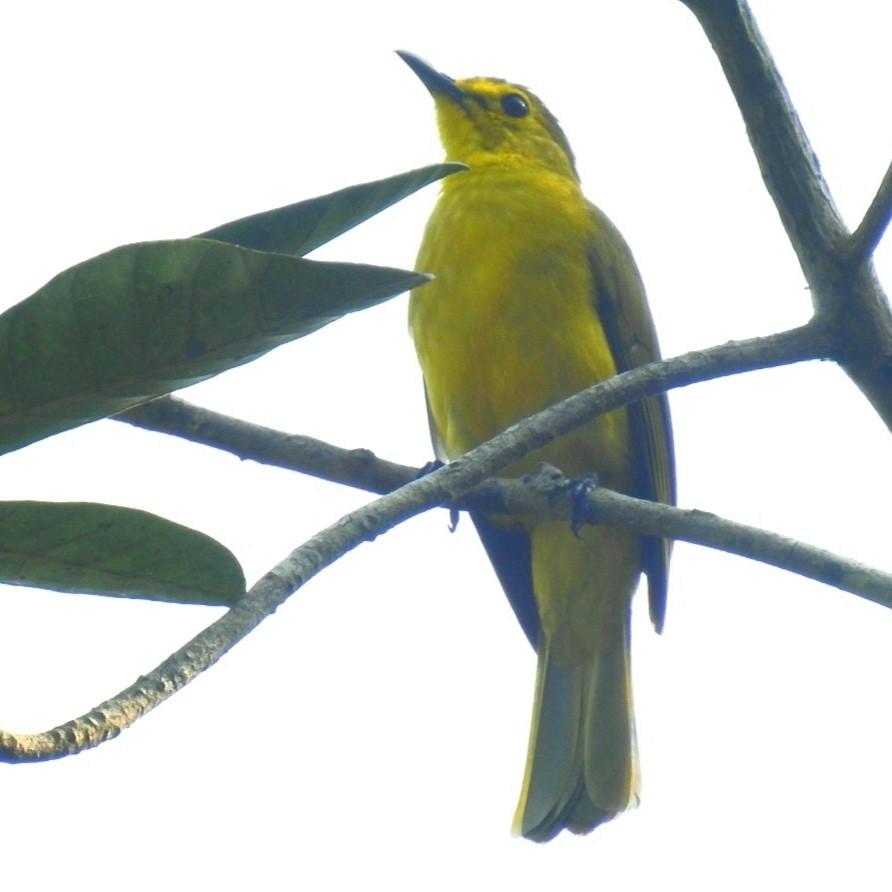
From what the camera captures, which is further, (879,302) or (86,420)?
(879,302)

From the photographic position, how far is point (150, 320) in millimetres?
1733

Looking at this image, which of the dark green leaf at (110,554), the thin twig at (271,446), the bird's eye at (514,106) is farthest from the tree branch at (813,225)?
the bird's eye at (514,106)

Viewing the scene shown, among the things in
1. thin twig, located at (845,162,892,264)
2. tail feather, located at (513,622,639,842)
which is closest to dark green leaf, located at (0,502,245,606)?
thin twig, located at (845,162,892,264)

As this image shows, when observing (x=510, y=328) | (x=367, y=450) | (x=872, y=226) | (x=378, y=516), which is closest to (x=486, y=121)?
(x=510, y=328)

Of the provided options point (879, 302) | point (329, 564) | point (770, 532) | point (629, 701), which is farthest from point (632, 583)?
point (329, 564)

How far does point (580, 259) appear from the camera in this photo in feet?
18.8

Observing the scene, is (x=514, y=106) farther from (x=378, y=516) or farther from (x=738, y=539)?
(x=378, y=516)

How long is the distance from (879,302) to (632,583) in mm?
3006

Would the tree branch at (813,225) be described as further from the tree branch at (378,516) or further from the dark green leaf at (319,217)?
the dark green leaf at (319,217)

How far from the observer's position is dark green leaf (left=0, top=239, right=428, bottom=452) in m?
1.67

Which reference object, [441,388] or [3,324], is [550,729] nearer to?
[441,388]

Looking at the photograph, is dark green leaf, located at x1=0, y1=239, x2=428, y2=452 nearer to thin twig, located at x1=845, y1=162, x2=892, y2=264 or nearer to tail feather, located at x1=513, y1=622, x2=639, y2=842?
thin twig, located at x1=845, y1=162, x2=892, y2=264

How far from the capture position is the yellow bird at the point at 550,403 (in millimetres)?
5430

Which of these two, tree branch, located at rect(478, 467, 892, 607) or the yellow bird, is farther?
the yellow bird
